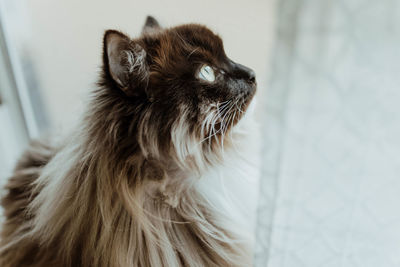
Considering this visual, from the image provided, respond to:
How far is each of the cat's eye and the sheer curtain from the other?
12.4 inches

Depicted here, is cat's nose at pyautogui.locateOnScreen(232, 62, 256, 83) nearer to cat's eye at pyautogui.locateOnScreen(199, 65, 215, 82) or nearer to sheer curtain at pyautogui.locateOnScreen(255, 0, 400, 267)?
cat's eye at pyautogui.locateOnScreen(199, 65, 215, 82)

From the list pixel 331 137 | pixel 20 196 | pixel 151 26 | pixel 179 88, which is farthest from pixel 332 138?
pixel 20 196

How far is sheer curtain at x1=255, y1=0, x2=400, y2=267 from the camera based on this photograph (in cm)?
52

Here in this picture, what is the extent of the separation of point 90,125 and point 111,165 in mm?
119

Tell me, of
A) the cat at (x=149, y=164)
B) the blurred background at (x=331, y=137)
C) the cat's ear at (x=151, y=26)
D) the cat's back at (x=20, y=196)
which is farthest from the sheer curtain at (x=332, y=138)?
the cat's back at (x=20, y=196)

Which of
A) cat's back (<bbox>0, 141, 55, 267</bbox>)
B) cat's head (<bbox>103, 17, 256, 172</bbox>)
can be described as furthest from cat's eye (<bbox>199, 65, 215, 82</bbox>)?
cat's back (<bbox>0, 141, 55, 267</bbox>)

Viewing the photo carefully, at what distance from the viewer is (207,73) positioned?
36.3 inches

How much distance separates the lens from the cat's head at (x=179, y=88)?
0.82 metres

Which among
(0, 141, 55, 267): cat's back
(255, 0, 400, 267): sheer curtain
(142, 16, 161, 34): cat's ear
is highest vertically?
(142, 16, 161, 34): cat's ear

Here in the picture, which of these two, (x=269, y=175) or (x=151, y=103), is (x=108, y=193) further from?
(x=269, y=175)

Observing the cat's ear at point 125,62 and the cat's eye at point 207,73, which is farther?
the cat's eye at point 207,73

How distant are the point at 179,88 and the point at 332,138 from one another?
0.41 m

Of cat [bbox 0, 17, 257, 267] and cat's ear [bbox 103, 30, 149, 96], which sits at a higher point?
cat's ear [bbox 103, 30, 149, 96]

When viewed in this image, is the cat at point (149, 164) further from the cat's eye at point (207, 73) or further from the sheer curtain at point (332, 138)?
the sheer curtain at point (332, 138)
